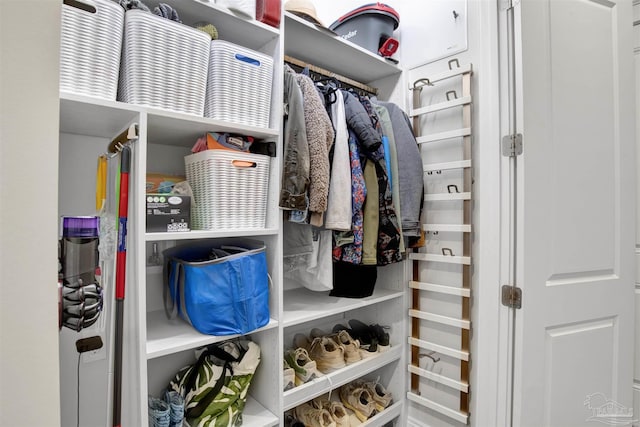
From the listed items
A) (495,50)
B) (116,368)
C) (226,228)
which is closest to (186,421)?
(116,368)

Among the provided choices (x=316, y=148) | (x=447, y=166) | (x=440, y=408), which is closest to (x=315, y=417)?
(x=440, y=408)

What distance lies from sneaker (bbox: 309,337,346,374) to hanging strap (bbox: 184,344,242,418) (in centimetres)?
45

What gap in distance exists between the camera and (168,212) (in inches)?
40.9

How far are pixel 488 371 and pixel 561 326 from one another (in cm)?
37

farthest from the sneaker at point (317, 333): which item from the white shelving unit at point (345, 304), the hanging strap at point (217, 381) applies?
the hanging strap at point (217, 381)

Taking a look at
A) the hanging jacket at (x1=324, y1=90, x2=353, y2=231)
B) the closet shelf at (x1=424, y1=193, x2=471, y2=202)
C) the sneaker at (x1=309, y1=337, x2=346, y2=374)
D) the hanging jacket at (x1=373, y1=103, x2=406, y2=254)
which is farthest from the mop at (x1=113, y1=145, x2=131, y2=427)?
the closet shelf at (x1=424, y1=193, x2=471, y2=202)

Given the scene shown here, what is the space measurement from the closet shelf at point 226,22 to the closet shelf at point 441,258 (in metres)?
1.27

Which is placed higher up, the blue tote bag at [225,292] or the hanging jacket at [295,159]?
the hanging jacket at [295,159]

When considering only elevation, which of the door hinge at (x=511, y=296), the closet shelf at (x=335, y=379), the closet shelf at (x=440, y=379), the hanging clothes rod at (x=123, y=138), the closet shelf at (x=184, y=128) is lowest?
the closet shelf at (x=440, y=379)

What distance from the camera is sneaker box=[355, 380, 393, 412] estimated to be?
5.60 feet

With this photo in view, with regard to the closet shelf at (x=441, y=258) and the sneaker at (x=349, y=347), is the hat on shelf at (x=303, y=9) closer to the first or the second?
the closet shelf at (x=441, y=258)

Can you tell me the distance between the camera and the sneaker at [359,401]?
1619mm

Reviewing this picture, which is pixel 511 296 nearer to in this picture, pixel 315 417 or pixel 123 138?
pixel 315 417

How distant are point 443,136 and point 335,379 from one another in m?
1.31
